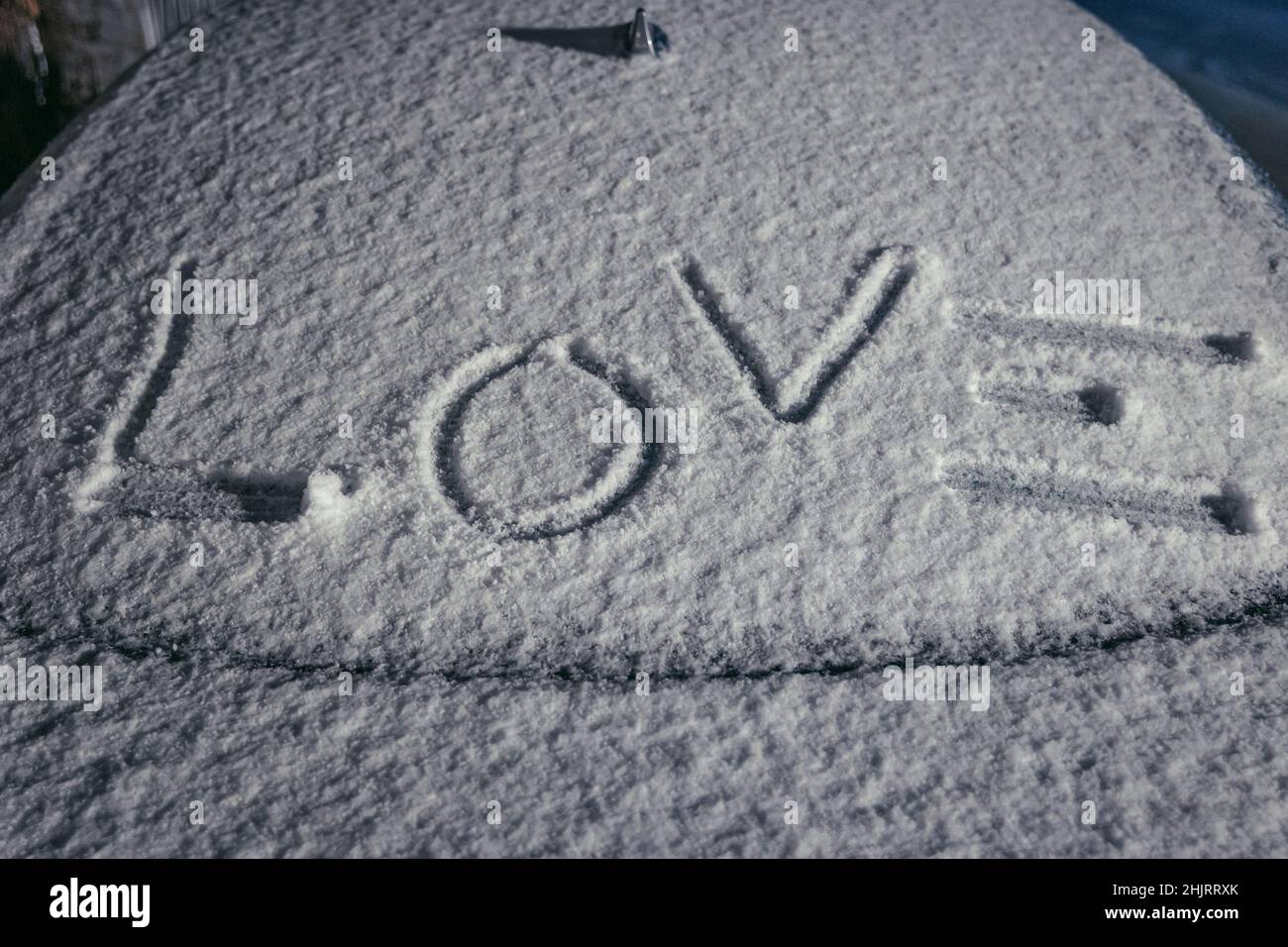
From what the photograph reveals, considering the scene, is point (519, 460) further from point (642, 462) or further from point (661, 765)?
point (661, 765)

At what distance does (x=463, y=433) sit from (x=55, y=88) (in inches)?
39.8

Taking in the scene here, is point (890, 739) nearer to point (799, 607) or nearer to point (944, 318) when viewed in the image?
point (799, 607)

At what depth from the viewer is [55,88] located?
161cm

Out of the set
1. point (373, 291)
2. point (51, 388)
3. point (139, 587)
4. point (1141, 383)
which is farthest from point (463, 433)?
point (1141, 383)

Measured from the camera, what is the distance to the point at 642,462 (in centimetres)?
104

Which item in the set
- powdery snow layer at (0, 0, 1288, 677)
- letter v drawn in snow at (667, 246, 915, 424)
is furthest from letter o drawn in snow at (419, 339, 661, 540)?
letter v drawn in snow at (667, 246, 915, 424)

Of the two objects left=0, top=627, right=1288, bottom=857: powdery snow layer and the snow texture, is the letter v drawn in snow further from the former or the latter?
left=0, top=627, right=1288, bottom=857: powdery snow layer

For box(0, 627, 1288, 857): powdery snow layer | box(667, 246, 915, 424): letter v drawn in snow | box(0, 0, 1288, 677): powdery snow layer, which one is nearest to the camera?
box(0, 627, 1288, 857): powdery snow layer

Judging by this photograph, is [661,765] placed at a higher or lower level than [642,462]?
lower

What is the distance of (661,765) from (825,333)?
0.48m

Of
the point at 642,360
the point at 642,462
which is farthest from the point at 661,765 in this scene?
the point at 642,360

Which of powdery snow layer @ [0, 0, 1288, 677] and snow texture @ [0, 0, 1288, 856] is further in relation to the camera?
powdery snow layer @ [0, 0, 1288, 677]

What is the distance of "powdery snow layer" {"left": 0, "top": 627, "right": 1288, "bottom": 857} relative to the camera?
83 cm

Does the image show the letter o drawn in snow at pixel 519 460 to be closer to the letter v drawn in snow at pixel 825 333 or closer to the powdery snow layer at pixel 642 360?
the powdery snow layer at pixel 642 360
